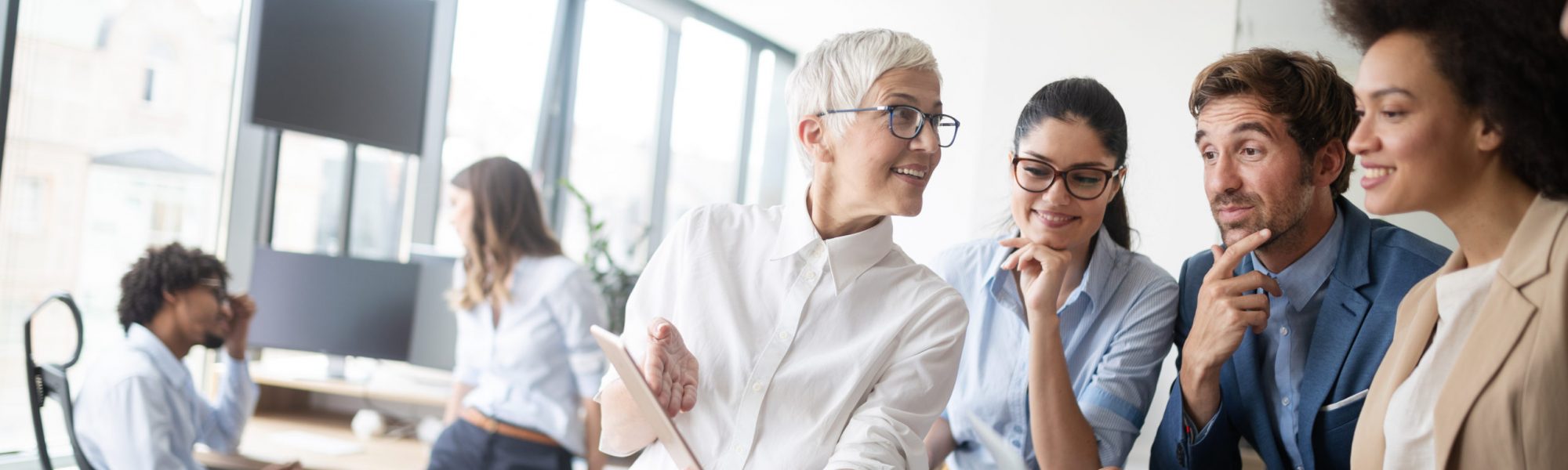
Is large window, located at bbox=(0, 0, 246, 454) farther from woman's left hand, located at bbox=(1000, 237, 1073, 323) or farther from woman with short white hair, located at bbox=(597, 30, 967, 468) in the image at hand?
woman's left hand, located at bbox=(1000, 237, 1073, 323)

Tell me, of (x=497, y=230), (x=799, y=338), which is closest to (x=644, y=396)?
(x=799, y=338)

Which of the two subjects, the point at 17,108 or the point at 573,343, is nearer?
the point at 17,108

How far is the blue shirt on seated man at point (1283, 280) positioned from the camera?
162cm

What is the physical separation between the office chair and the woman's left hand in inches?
95.9

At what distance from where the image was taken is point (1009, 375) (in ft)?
6.66

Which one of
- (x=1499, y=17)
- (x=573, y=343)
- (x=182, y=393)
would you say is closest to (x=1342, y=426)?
(x=1499, y=17)

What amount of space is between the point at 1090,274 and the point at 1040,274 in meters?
0.21

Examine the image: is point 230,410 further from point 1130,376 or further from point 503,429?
point 1130,376

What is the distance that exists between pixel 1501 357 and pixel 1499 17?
1.13 ft

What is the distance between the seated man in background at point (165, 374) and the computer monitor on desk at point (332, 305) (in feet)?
0.88

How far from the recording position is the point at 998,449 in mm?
1826

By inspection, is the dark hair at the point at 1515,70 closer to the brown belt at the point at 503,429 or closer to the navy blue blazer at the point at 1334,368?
the navy blue blazer at the point at 1334,368

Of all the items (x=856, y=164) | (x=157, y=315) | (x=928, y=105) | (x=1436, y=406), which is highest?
(x=928, y=105)

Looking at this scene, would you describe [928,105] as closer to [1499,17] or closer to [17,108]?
[1499,17]
